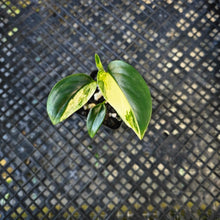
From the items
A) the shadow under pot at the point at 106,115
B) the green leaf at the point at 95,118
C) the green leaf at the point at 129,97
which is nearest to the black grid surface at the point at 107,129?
the shadow under pot at the point at 106,115

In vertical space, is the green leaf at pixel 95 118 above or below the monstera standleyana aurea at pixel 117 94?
below

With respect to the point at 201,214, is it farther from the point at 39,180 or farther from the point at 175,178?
the point at 39,180

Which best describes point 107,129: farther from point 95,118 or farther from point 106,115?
point 95,118

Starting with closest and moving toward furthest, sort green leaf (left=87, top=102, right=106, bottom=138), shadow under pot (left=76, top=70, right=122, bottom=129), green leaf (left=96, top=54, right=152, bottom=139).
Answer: green leaf (left=96, top=54, right=152, bottom=139) < green leaf (left=87, top=102, right=106, bottom=138) < shadow under pot (left=76, top=70, right=122, bottom=129)

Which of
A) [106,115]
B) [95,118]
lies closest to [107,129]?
[106,115]

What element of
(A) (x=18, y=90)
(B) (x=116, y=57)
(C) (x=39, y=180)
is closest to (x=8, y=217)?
(C) (x=39, y=180)

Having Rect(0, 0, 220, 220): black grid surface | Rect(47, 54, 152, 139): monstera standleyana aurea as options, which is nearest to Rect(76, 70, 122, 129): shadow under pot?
Rect(0, 0, 220, 220): black grid surface

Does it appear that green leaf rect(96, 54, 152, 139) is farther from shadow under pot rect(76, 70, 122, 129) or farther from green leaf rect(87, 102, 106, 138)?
shadow under pot rect(76, 70, 122, 129)

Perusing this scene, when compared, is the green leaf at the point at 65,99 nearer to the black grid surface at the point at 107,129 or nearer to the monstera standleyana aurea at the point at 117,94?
the monstera standleyana aurea at the point at 117,94
